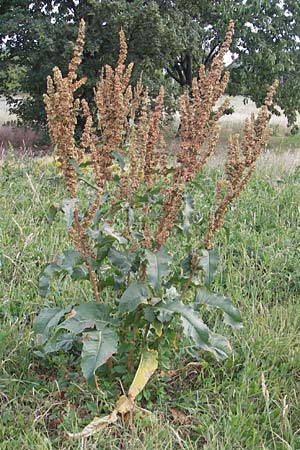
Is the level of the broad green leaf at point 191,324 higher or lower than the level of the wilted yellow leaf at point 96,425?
higher

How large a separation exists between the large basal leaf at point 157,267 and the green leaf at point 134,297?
4.9 inches

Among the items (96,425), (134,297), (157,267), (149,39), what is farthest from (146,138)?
(149,39)

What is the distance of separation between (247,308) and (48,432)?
1.44 metres

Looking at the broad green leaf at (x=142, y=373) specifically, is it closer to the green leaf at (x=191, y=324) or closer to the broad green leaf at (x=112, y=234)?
the green leaf at (x=191, y=324)

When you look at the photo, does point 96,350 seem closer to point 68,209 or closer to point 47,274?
point 47,274

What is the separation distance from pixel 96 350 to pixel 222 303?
0.64m

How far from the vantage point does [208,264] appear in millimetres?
2213

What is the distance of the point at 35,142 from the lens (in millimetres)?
13672

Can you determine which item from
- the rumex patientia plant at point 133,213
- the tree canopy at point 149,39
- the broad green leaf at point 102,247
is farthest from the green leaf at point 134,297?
the tree canopy at point 149,39

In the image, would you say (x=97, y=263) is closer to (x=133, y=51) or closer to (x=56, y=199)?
(x=56, y=199)

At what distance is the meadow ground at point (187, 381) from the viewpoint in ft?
7.29

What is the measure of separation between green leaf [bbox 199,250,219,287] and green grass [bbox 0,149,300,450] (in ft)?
0.47

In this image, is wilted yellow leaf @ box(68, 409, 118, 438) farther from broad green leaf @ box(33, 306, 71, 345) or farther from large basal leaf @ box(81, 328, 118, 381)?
broad green leaf @ box(33, 306, 71, 345)

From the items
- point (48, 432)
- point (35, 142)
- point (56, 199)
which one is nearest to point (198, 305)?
point (48, 432)
